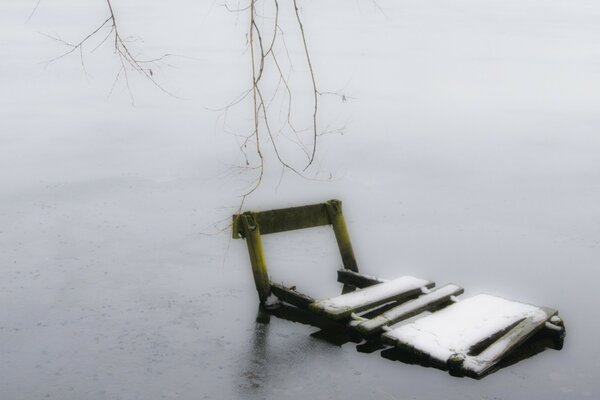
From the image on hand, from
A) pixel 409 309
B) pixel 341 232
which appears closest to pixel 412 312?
pixel 409 309

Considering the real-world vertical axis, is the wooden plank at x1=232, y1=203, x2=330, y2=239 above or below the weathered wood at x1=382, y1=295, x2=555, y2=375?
above

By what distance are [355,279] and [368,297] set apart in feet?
2.78

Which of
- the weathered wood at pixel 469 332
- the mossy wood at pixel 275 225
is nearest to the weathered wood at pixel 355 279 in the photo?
the mossy wood at pixel 275 225

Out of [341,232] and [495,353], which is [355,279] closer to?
[341,232]

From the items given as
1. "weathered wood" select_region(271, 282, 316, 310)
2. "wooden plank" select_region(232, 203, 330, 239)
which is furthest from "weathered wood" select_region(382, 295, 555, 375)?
"wooden plank" select_region(232, 203, 330, 239)

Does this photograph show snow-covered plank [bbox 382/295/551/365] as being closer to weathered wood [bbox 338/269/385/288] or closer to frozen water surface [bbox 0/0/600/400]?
frozen water surface [bbox 0/0/600/400]

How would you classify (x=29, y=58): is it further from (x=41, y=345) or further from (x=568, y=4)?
(x=568, y=4)

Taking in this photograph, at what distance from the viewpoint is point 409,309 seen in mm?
5684

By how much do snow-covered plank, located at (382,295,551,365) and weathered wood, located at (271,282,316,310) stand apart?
916mm

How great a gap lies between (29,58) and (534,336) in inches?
837

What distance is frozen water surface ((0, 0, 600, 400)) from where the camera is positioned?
5.20 m

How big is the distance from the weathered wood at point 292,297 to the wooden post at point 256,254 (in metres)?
0.09

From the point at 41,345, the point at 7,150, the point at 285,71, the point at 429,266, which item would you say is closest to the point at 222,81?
the point at 285,71

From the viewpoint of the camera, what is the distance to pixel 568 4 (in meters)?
41.7
